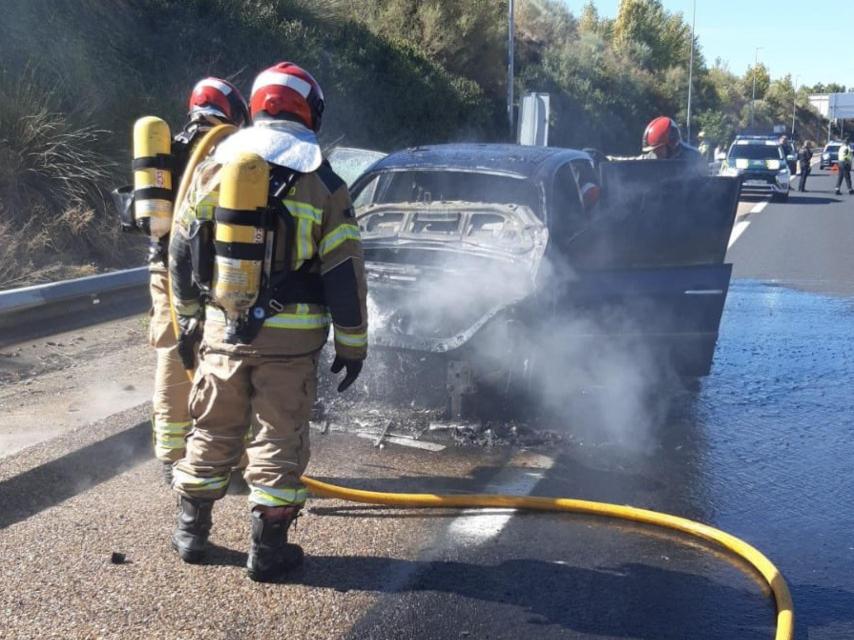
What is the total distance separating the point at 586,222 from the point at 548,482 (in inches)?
80.0

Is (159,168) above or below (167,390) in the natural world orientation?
above

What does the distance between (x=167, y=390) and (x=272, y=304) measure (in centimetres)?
101

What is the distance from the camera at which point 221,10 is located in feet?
59.3

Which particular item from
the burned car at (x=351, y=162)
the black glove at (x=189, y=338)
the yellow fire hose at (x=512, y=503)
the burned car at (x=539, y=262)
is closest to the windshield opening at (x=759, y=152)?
the burned car at (x=351, y=162)

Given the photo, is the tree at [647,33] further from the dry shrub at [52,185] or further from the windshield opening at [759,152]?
the dry shrub at [52,185]

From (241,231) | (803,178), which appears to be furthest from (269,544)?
(803,178)

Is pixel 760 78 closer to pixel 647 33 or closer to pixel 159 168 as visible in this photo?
pixel 647 33

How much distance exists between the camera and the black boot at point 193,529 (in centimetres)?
379

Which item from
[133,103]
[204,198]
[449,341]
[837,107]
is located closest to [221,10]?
[133,103]

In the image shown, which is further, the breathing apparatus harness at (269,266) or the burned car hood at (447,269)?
the burned car hood at (447,269)

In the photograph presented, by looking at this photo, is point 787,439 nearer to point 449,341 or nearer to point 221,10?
point 449,341

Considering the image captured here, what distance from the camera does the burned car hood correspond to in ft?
18.0

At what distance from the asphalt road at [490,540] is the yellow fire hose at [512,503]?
0.06 meters

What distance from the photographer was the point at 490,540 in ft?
13.7
